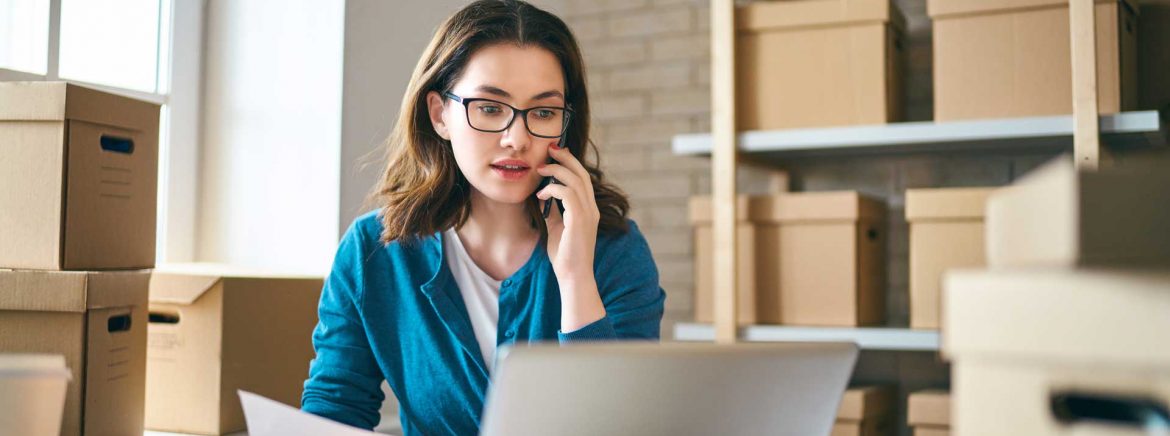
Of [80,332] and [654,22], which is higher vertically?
[654,22]

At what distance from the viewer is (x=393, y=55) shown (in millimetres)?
2395

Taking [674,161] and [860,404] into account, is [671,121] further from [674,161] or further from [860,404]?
[860,404]

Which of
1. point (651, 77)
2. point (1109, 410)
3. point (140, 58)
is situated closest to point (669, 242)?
point (651, 77)

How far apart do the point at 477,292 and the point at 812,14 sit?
95cm

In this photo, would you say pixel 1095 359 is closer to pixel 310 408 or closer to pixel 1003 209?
pixel 1003 209

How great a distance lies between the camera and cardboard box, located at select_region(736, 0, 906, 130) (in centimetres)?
204

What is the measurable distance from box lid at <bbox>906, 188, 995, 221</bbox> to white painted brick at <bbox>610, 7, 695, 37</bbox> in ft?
2.89

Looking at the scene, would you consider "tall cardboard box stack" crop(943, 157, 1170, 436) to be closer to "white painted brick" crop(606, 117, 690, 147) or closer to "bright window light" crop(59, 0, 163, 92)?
"bright window light" crop(59, 0, 163, 92)

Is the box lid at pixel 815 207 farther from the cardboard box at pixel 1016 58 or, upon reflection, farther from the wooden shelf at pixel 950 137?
the cardboard box at pixel 1016 58

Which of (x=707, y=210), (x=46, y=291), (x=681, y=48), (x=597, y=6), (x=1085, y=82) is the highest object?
(x=597, y=6)

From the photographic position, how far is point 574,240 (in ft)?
4.89

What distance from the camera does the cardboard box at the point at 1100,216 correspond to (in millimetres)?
456

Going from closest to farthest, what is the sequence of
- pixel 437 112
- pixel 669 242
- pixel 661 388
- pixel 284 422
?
pixel 661 388, pixel 284 422, pixel 437 112, pixel 669 242

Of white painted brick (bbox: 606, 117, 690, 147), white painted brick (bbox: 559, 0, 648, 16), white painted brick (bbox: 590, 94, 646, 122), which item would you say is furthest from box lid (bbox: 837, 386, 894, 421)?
white painted brick (bbox: 559, 0, 648, 16)
